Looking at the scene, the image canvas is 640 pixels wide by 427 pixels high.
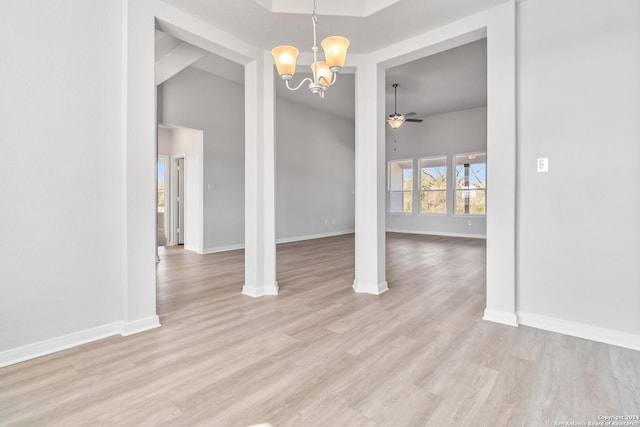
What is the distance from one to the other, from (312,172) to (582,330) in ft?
20.6

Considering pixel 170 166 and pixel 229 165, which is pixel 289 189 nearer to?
pixel 229 165

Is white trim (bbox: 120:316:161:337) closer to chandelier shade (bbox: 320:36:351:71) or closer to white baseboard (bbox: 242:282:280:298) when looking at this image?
white baseboard (bbox: 242:282:280:298)

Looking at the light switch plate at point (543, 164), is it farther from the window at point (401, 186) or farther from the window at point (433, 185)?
the window at point (401, 186)

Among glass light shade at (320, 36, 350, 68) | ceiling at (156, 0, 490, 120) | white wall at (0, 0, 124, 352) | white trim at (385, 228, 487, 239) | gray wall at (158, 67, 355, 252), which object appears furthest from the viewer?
white trim at (385, 228, 487, 239)

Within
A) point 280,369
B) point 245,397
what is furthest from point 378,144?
point 245,397

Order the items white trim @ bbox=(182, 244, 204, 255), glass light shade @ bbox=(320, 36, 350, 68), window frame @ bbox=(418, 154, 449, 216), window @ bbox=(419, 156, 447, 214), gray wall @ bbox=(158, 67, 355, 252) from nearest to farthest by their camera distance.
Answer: glass light shade @ bbox=(320, 36, 350, 68) < gray wall @ bbox=(158, 67, 355, 252) < white trim @ bbox=(182, 244, 204, 255) < window frame @ bbox=(418, 154, 449, 216) < window @ bbox=(419, 156, 447, 214)

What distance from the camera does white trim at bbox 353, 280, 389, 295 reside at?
3.31 m

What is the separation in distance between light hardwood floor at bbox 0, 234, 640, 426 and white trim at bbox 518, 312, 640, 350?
0.08 metres

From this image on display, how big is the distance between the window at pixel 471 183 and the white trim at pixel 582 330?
19.5 ft

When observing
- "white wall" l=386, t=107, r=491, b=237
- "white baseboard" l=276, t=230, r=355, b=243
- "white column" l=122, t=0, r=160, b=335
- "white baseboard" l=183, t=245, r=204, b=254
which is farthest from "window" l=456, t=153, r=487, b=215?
"white column" l=122, t=0, r=160, b=335

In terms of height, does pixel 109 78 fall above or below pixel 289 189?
above

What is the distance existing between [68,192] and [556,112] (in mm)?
3656

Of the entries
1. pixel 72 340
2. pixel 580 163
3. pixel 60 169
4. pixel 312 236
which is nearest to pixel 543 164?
pixel 580 163

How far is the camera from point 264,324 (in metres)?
2.48
